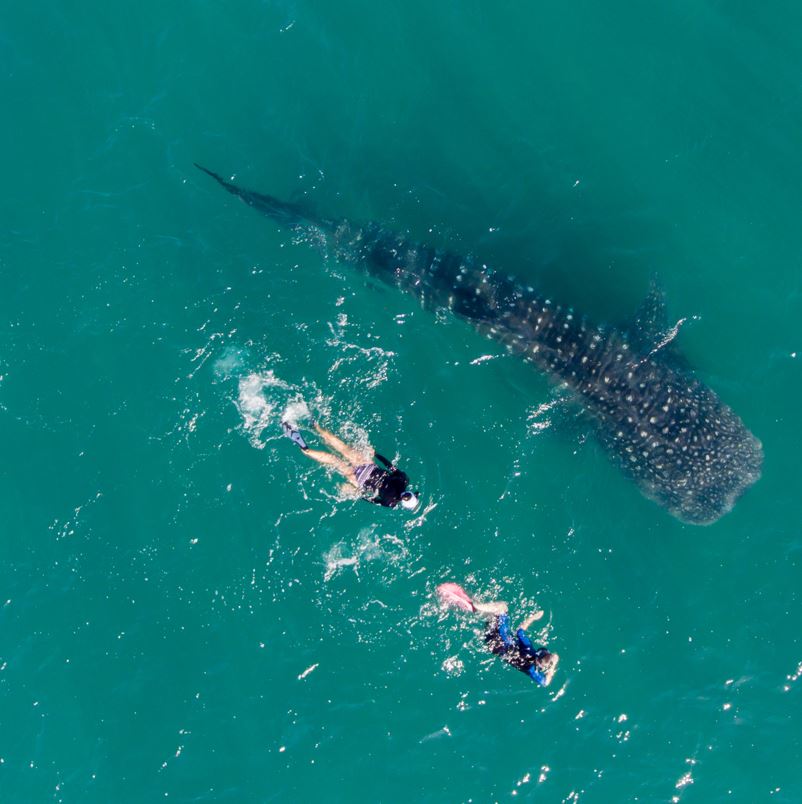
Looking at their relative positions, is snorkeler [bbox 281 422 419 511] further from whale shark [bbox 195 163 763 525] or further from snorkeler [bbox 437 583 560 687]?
whale shark [bbox 195 163 763 525]

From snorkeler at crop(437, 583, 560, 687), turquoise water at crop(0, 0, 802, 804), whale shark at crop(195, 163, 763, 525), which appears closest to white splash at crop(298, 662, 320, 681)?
turquoise water at crop(0, 0, 802, 804)

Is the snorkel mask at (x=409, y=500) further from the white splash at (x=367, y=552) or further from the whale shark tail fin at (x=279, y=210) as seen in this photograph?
the whale shark tail fin at (x=279, y=210)

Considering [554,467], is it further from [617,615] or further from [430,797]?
[430,797]

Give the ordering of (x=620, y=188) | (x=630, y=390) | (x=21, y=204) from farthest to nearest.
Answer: (x=21, y=204), (x=620, y=188), (x=630, y=390)

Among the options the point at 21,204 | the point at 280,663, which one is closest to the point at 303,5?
the point at 21,204

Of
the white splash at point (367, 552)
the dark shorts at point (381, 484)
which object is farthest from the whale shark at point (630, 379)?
the white splash at point (367, 552)

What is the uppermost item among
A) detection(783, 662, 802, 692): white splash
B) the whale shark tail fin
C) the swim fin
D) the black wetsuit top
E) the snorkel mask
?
the whale shark tail fin

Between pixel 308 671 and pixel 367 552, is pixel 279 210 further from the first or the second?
pixel 308 671
